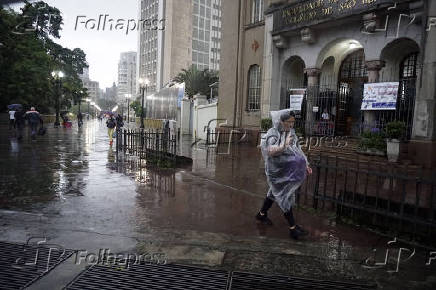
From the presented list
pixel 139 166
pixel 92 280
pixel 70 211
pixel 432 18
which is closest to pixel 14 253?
pixel 92 280

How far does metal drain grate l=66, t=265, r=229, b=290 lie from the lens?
11.5ft

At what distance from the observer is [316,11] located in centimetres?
1579

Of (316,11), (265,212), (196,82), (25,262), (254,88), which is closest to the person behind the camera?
(25,262)

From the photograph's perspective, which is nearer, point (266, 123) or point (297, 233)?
point (297, 233)

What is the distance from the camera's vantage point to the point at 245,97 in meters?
21.0

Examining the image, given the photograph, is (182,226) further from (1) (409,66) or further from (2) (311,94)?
(1) (409,66)

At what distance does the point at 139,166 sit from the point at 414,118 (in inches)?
376

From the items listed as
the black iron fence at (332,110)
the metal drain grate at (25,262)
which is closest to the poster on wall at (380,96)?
the black iron fence at (332,110)

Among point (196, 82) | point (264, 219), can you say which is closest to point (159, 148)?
point (264, 219)

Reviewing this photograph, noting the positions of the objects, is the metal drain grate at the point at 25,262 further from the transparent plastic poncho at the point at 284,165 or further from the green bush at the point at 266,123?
the green bush at the point at 266,123

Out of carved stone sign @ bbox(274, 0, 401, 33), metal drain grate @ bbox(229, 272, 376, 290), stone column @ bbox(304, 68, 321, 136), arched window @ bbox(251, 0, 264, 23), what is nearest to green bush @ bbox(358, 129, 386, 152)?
stone column @ bbox(304, 68, 321, 136)

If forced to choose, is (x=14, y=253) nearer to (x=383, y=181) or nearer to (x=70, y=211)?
(x=70, y=211)

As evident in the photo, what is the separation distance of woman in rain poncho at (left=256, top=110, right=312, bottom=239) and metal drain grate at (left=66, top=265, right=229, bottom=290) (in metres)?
1.62

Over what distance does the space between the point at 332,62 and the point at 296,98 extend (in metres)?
3.49
